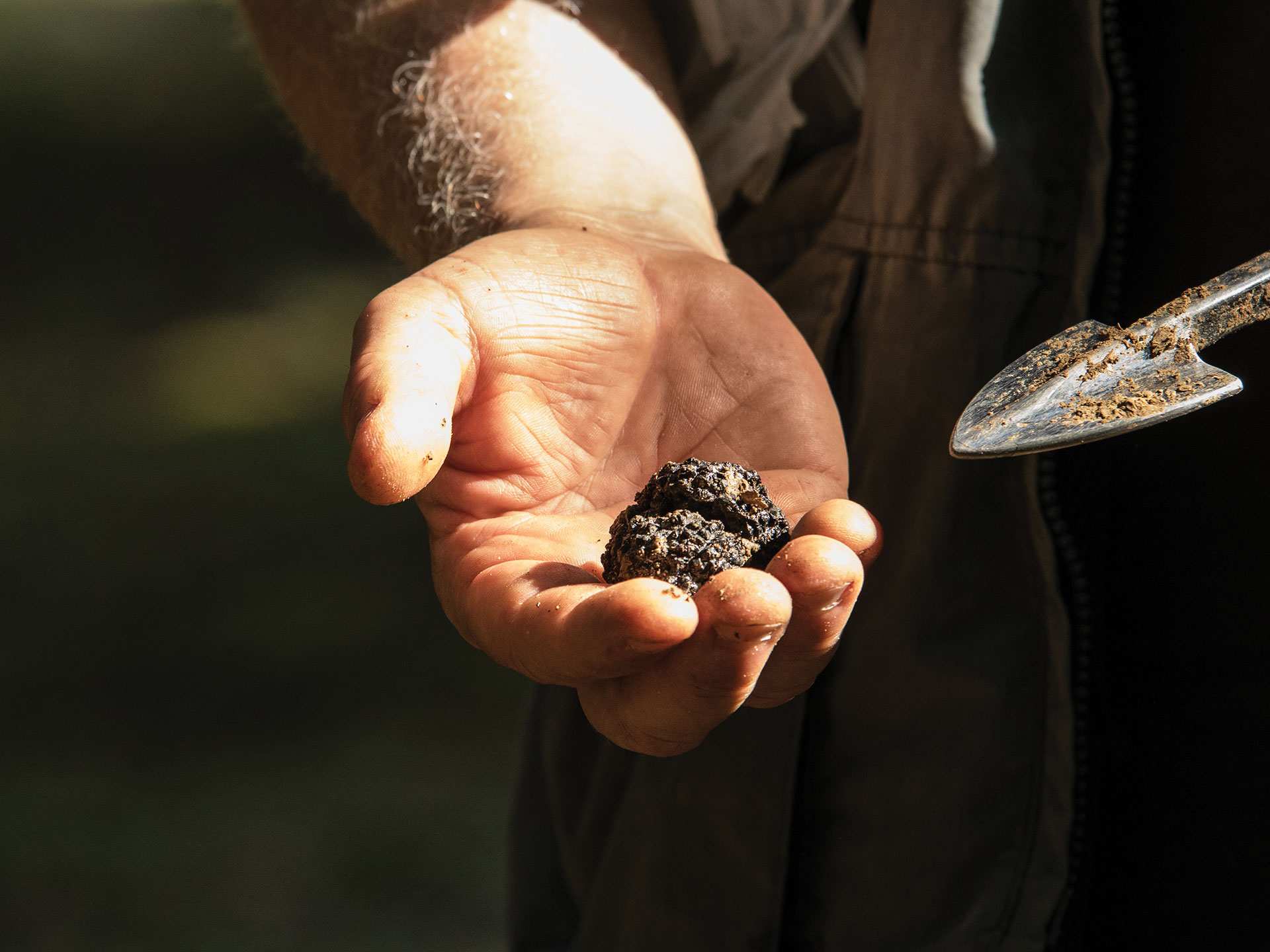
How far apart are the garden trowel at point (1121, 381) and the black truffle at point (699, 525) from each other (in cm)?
35

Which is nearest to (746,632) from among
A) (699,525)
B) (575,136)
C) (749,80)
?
(699,525)

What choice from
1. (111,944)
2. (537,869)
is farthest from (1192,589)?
(111,944)

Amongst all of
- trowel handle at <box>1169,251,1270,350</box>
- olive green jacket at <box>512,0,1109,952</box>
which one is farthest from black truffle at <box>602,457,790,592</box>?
trowel handle at <box>1169,251,1270,350</box>

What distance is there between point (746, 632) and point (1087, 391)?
561 millimetres

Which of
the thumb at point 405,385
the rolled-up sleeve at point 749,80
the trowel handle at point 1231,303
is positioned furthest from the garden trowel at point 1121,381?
the rolled-up sleeve at point 749,80

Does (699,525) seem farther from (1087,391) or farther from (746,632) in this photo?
(1087,391)

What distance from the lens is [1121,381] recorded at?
144 centimetres

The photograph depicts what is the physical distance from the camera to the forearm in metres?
2.05

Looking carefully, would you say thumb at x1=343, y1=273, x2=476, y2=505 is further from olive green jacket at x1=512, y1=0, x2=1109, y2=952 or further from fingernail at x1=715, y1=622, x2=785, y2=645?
olive green jacket at x1=512, y1=0, x2=1109, y2=952

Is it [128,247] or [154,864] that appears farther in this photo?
[128,247]

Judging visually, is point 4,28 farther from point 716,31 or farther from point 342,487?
point 716,31

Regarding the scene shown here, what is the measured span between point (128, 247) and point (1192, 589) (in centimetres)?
654

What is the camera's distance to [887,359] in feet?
6.07

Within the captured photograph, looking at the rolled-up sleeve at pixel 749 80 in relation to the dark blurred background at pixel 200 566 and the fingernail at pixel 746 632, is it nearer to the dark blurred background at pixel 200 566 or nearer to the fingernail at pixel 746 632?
the dark blurred background at pixel 200 566
